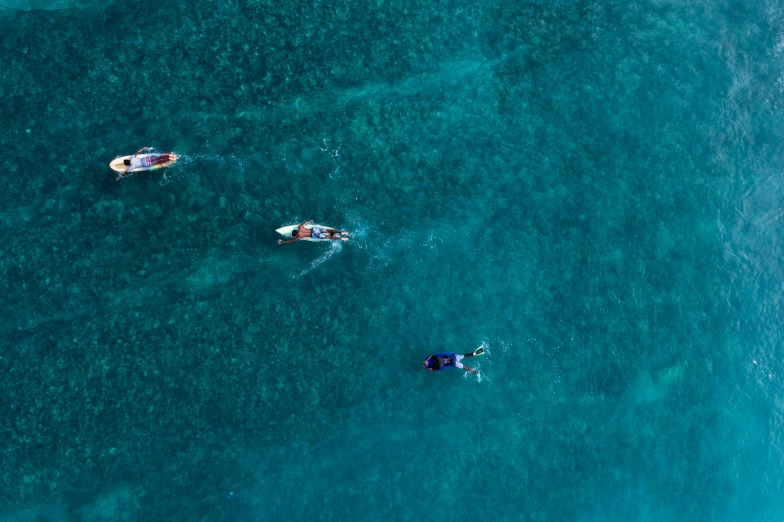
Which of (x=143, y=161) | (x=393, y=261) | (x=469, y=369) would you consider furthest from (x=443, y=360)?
(x=143, y=161)

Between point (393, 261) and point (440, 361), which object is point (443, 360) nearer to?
point (440, 361)

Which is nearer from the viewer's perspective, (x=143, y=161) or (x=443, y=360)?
(x=143, y=161)

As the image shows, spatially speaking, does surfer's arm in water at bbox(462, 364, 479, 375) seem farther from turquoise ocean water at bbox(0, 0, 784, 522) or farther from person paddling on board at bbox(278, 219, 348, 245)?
person paddling on board at bbox(278, 219, 348, 245)

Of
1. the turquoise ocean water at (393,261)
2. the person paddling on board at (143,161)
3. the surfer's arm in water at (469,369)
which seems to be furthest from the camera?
the surfer's arm in water at (469,369)

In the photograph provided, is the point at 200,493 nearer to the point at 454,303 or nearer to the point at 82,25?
the point at 454,303

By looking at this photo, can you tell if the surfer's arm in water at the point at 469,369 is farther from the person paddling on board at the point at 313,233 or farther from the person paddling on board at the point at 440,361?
the person paddling on board at the point at 313,233

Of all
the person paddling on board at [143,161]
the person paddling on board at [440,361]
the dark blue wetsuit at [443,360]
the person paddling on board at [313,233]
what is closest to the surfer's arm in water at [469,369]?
the person paddling on board at [440,361]

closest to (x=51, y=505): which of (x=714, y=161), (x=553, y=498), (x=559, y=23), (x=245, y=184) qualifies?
(x=245, y=184)
